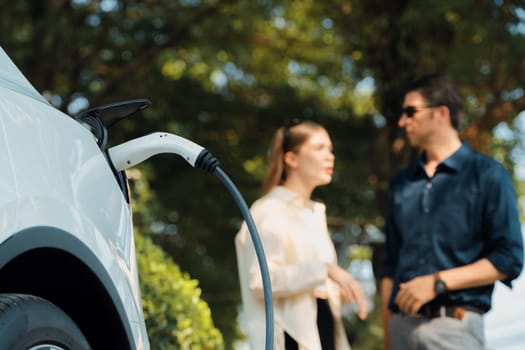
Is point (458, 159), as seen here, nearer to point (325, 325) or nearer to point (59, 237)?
point (325, 325)

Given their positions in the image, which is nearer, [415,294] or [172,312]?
[415,294]

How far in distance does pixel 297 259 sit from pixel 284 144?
0.61 m

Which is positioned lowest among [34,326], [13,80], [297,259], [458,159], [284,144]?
[34,326]

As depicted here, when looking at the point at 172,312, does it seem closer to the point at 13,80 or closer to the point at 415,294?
the point at 415,294

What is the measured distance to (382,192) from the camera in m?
10.2

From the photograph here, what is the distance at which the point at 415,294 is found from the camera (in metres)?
3.87

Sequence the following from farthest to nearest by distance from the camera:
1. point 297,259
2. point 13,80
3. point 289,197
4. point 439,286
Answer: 1. point 289,197
2. point 297,259
3. point 439,286
4. point 13,80

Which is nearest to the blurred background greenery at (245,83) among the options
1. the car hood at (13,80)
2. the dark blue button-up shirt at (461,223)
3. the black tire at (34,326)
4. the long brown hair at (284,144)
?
the long brown hair at (284,144)

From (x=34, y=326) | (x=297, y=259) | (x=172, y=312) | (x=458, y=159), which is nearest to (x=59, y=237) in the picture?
(x=34, y=326)

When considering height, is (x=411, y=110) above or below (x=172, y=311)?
above

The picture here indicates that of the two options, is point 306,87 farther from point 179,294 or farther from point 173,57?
point 179,294

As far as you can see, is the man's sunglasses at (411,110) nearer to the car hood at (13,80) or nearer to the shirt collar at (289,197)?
the shirt collar at (289,197)

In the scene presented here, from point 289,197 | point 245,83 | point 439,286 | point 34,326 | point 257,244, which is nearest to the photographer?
point 34,326

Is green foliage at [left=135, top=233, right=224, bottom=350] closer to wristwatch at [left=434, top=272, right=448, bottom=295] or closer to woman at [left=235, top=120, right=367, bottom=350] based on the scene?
woman at [left=235, top=120, right=367, bottom=350]
